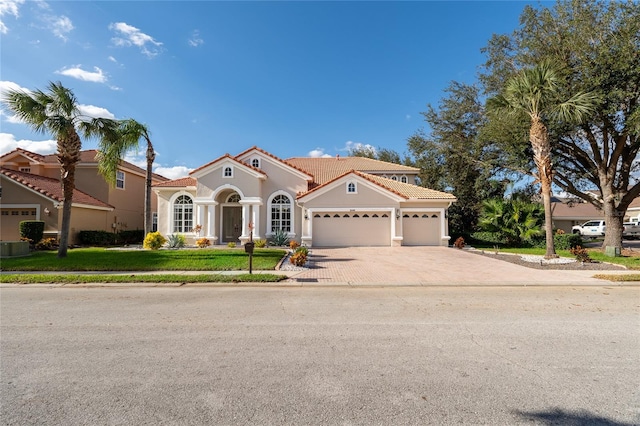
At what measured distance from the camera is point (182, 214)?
22.2 m

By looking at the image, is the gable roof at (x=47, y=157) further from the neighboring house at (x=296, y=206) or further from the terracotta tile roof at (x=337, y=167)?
the terracotta tile roof at (x=337, y=167)

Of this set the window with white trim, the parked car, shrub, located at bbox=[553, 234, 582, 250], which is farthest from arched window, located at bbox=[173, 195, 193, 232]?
the parked car

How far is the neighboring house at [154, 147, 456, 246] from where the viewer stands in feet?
68.1

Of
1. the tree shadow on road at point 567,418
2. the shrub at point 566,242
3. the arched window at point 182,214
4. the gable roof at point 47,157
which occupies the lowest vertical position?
the tree shadow on road at point 567,418

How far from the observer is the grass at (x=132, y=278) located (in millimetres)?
9883

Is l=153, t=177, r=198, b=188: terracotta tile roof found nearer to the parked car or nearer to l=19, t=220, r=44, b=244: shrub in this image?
l=19, t=220, r=44, b=244: shrub

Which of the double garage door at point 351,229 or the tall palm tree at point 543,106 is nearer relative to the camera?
the tall palm tree at point 543,106

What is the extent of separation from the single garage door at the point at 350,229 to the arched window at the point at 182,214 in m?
8.63

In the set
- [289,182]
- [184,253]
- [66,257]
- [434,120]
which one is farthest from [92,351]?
[434,120]

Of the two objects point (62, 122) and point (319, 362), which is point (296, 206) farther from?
point (319, 362)

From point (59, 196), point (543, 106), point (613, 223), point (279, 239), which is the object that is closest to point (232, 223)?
point (279, 239)

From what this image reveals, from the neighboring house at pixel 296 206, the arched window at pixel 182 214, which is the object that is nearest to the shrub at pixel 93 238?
the neighboring house at pixel 296 206

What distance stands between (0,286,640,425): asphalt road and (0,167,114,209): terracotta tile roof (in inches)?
622

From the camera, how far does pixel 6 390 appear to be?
3.52m
